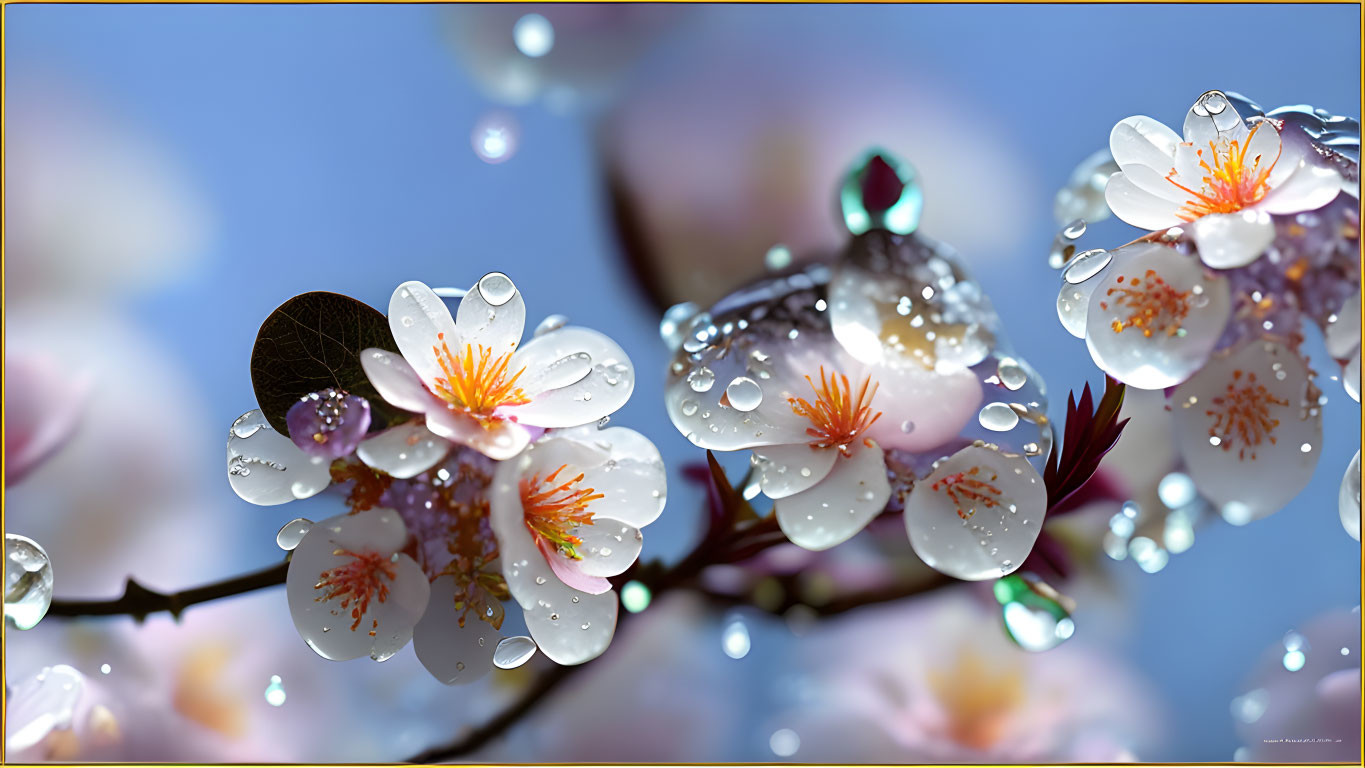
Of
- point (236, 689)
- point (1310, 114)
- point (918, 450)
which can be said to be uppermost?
point (1310, 114)

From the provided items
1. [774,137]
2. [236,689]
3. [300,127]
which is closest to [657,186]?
[774,137]

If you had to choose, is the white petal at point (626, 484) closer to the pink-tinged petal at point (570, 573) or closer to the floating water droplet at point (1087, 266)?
the pink-tinged petal at point (570, 573)

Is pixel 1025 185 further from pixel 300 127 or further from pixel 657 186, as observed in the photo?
pixel 300 127

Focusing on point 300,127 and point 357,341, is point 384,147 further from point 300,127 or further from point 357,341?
point 357,341

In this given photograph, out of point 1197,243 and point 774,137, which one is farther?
point 774,137

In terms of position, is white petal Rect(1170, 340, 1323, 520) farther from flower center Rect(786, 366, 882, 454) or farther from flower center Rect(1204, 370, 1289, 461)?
flower center Rect(786, 366, 882, 454)

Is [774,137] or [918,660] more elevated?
[774,137]
